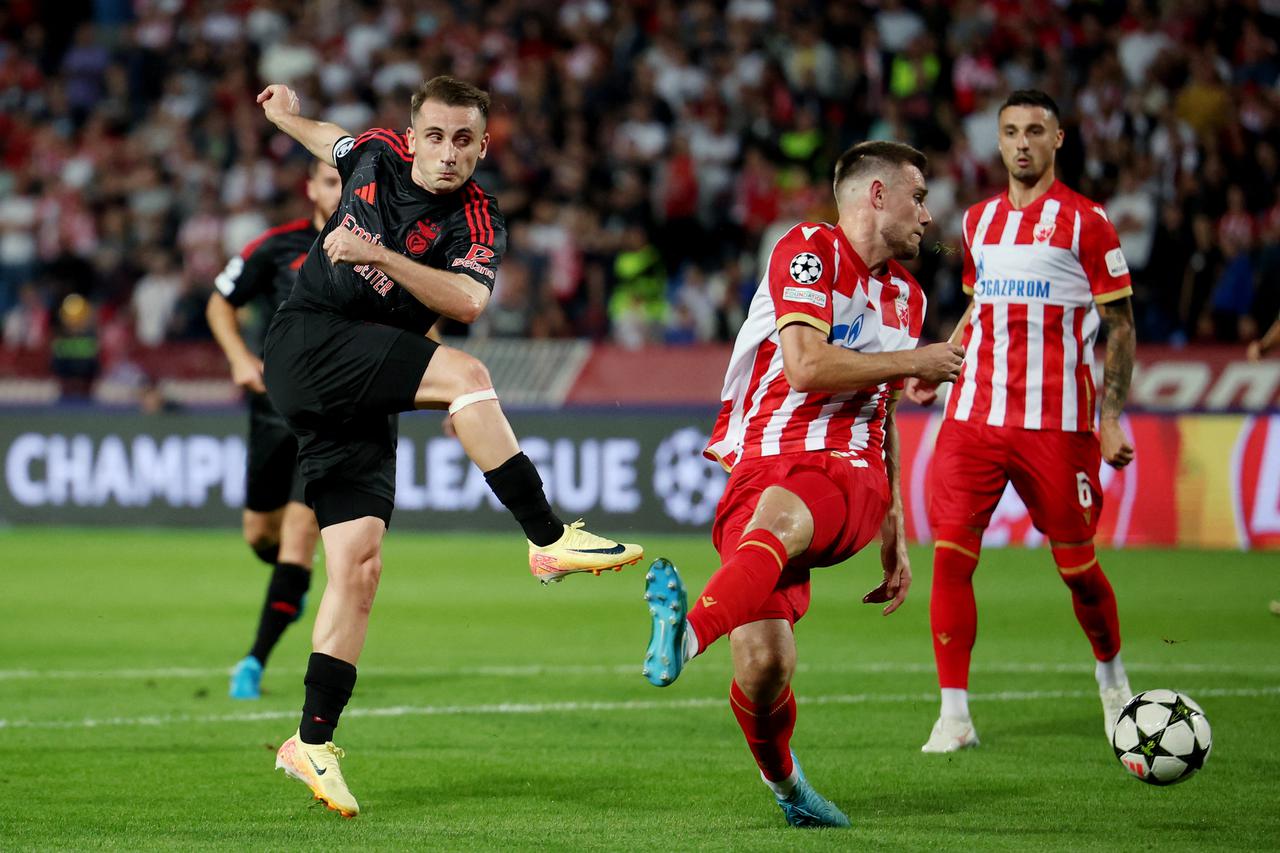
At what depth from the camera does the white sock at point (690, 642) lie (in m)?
4.93

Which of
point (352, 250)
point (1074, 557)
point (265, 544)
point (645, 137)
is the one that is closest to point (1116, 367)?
point (1074, 557)

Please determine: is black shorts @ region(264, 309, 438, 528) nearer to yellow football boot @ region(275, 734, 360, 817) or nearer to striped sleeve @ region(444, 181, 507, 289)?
striped sleeve @ region(444, 181, 507, 289)

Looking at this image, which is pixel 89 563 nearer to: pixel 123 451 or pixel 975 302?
pixel 123 451

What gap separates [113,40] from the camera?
84.6 feet

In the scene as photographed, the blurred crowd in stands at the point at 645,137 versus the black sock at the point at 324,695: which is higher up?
the blurred crowd in stands at the point at 645,137

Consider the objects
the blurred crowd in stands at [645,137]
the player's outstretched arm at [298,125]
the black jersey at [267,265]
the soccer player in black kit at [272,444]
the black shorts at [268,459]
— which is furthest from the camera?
the blurred crowd in stands at [645,137]

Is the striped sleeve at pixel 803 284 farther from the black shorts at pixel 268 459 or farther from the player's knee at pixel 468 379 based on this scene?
the black shorts at pixel 268 459

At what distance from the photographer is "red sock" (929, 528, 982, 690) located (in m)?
7.23

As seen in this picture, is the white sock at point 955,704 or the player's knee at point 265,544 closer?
the white sock at point 955,704

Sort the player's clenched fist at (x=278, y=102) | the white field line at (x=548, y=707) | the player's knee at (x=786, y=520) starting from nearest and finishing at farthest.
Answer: the player's knee at (x=786, y=520), the player's clenched fist at (x=278, y=102), the white field line at (x=548, y=707)

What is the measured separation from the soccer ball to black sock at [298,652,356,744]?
260 cm

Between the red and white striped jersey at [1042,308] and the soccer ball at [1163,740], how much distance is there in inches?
68.9

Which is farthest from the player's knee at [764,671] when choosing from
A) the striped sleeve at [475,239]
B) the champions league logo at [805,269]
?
the striped sleeve at [475,239]

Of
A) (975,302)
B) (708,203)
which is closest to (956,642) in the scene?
(975,302)
